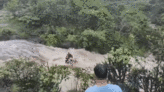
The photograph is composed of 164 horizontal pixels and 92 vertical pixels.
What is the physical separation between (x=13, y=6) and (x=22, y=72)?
6475 mm

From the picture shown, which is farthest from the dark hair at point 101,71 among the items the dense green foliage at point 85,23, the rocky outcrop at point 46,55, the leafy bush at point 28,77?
the dense green foliage at point 85,23

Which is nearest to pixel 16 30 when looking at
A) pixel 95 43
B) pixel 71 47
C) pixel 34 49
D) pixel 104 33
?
pixel 34 49

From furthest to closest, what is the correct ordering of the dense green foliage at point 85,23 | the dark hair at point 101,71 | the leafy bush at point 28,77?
the dense green foliage at point 85,23, the dark hair at point 101,71, the leafy bush at point 28,77

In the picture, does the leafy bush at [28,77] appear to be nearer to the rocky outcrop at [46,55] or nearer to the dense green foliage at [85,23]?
the rocky outcrop at [46,55]

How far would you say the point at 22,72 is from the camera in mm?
2818

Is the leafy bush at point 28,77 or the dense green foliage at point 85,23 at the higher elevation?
the dense green foliage at point 85,23

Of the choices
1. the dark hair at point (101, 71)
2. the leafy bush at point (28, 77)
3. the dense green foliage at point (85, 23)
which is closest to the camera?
the leafy bush at point (28, 77)

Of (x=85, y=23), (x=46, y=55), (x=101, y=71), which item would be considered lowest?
(x=101, y=71)

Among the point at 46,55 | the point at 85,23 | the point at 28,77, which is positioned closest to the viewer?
the point at 28,77

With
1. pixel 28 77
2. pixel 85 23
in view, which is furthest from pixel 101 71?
pixel 85 23

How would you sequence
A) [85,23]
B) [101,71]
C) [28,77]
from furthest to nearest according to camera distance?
[85,23] → [101,71] → [28,77]

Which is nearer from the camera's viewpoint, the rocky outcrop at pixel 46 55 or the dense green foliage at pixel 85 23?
the rocky outcrop at pixel 46 55

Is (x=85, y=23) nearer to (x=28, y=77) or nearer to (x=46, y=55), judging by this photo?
(x=46, y=55)

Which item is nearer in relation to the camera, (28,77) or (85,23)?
(28,77)
